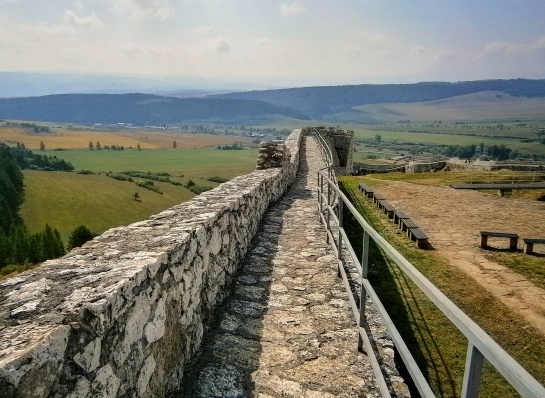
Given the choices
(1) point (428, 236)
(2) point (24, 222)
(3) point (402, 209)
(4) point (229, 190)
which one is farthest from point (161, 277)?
(2) point (24, 222)

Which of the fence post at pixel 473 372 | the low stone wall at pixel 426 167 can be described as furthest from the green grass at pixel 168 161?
the fence post at pixel 473 372

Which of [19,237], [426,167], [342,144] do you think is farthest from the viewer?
[19,237]

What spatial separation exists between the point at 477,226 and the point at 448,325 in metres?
6.99

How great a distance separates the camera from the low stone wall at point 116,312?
6.22ft

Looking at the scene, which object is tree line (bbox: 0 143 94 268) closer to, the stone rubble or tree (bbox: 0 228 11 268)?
tree (bbox: 0 228 11 268)

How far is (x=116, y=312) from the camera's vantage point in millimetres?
2373

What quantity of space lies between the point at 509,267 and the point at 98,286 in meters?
9.62

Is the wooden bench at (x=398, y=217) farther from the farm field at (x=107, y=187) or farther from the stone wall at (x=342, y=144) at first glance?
the farm field at (x=107, y=187)

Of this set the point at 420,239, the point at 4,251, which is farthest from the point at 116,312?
the point at 4,251

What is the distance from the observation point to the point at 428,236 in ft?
38.0

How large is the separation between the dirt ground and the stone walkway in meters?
4.06

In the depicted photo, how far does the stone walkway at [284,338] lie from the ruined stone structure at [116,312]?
0.27 m

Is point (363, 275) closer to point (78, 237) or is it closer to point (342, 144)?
point (342, 144)

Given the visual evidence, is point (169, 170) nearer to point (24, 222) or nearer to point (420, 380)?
point (24, 222)
